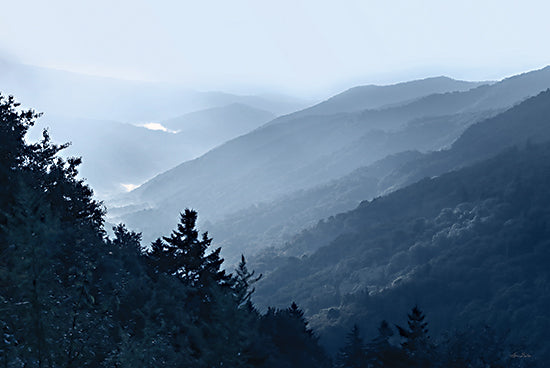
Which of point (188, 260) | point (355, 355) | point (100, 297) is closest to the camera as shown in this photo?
point (100, 297)

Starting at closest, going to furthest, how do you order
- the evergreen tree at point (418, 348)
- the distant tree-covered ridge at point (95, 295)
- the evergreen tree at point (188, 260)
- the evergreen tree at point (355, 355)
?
the distant tree-covered ridge at point (95, 295), the evergreen tree at point (188, 260), the evergreen tree at point (418, 348), the evergreen tree at point (355, 355)

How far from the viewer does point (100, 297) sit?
29.1m

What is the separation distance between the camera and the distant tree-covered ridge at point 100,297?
1316cm

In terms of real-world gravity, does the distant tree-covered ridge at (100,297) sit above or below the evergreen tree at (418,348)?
above

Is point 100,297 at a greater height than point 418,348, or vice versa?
point 100,297

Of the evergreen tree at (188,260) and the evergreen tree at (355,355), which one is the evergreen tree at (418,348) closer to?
the evergreen tree at (355,355)

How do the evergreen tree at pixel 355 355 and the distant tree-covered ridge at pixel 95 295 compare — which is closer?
the distant tree-covered ridge at pixel 95 295

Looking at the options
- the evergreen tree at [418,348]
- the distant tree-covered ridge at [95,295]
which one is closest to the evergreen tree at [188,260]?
the distant tree-covered ridge at [95,295]

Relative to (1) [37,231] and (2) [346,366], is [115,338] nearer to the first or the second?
(1) [37,231]

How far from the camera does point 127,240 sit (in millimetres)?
60500

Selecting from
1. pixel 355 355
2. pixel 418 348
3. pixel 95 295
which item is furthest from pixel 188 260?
pixel 355 355

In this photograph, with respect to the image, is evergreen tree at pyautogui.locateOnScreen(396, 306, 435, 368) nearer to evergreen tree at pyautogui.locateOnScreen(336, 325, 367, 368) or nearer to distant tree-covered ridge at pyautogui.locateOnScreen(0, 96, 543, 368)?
distant tree-covered ridge at pyautogui.locateOnScreen(0, 96, 543, 368)

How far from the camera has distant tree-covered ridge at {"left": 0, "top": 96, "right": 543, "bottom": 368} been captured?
43.2 ft

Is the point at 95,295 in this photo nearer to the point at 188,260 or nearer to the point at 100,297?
the point at 100,297
